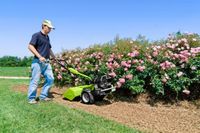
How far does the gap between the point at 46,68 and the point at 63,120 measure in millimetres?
2589

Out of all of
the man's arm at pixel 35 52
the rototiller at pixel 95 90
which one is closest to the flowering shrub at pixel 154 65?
the rototiller at pixel 95 90

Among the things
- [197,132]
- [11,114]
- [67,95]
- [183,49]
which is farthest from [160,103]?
[11,114]

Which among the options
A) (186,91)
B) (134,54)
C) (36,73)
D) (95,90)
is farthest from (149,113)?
(36,73)

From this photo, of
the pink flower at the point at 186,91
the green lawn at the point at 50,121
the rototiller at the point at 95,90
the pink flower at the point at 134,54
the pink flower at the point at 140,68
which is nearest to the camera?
the green lawn at the point at 50,121

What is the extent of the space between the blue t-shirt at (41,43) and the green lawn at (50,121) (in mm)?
1190

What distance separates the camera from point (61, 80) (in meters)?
12.8

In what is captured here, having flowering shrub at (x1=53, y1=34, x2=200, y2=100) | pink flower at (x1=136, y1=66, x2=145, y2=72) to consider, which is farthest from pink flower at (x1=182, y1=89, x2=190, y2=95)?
pink flower at (x1=136, y1=66, x2=145, y2=72)

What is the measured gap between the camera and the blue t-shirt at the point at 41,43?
362 inches

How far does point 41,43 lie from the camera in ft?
30.6

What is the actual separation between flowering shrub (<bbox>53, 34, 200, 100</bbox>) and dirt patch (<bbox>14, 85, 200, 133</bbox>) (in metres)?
0.34

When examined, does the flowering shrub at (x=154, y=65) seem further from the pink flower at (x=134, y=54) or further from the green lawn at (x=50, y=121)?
the green lawn at (x=50, y=121)

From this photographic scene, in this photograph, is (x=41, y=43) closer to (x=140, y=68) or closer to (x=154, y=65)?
(x=140, y=68)

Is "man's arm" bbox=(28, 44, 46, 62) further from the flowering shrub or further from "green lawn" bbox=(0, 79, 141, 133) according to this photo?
the flowering shrub

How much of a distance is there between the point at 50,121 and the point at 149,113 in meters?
2.18
